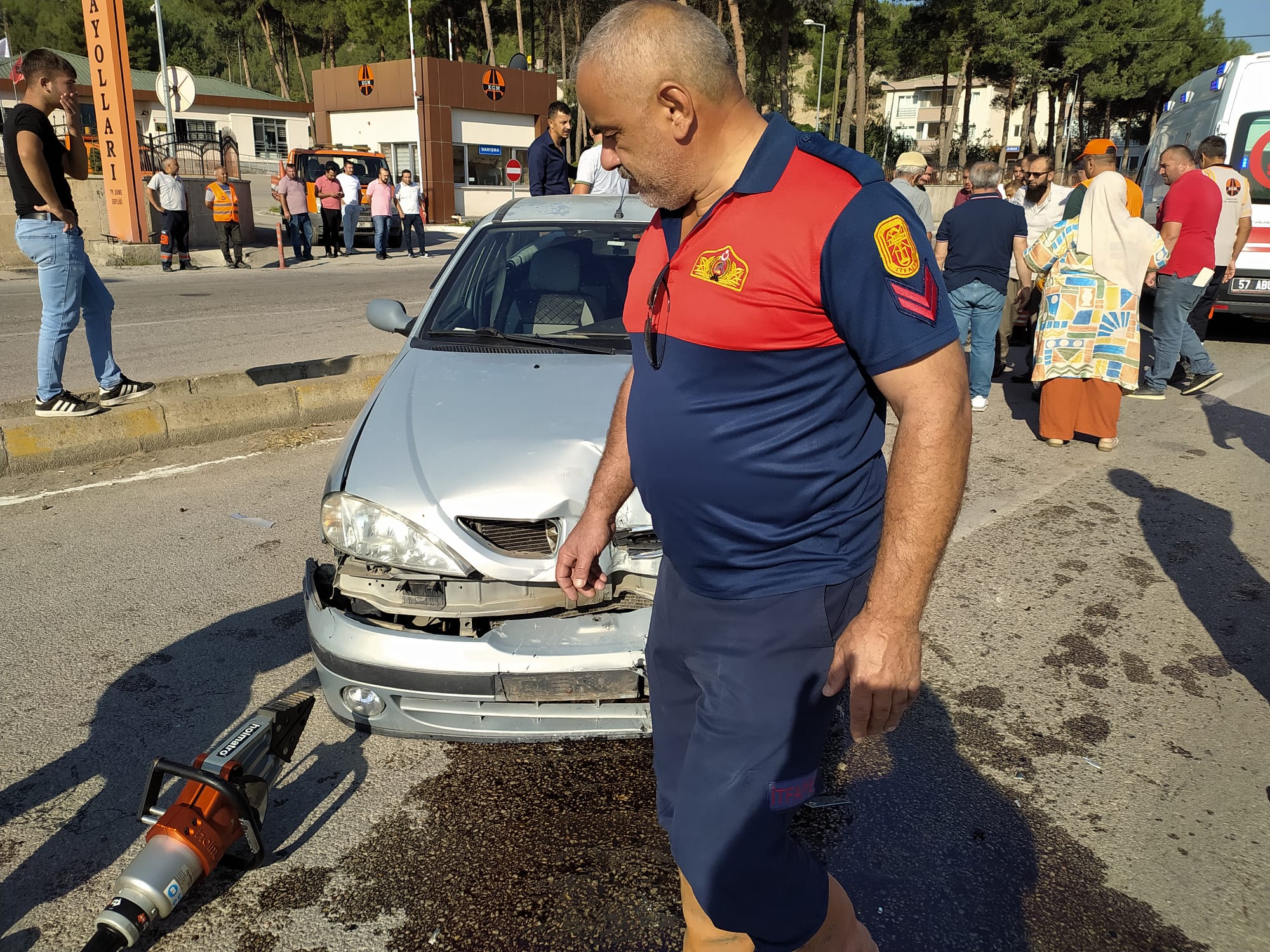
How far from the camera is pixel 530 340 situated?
376cm

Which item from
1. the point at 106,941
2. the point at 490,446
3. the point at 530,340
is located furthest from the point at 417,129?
the point at 106,941

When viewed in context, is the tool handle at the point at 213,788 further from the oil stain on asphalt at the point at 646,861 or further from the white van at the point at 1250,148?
the white van at the point at 1250,148

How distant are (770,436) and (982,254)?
20.4ft

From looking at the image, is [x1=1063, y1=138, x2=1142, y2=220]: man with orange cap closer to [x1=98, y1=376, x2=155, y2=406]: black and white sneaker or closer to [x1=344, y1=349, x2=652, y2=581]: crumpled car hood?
[x1=344, y1=349, x2=652, y2=581]: crumpled car hood

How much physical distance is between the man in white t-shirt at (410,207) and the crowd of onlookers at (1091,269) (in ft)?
47.6

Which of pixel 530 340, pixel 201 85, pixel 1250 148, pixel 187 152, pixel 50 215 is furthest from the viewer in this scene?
pixel 201 85

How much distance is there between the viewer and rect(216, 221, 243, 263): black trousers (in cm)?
1720

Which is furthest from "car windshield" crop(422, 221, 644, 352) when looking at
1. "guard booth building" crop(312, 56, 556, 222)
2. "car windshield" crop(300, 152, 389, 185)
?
"guard booth building" crop(312, 56, 556, 222)

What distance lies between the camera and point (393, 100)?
Result: 3406 centimetres

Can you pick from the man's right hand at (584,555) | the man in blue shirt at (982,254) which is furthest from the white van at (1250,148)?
the man's right hand at (584,555)

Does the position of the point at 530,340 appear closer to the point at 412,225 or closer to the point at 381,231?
the point at 381,231

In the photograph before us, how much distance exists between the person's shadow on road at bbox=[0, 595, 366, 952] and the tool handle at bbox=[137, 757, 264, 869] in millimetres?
200

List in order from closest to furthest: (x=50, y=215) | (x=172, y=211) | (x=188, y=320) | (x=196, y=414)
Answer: (x=50, y=215) → (x=196, y=414) → (x=188, y=320) → (x=172, y=211)

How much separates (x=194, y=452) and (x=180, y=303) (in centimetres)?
771
